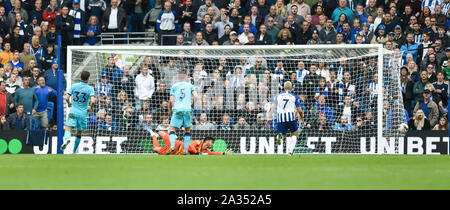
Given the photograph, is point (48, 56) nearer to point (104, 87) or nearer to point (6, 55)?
point (6, 55)

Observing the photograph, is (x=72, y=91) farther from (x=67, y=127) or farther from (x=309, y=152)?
(x=309, y=152)

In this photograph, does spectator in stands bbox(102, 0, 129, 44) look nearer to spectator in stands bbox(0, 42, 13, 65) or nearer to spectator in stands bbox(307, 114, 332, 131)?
spectator in stands bbox(0, 42, 13, 65)

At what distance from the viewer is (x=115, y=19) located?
83.5 ft

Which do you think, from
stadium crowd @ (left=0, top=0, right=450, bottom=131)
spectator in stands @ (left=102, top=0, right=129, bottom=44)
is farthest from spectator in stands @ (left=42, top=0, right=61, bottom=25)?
spectator in stands @ (left=102, top=0, right=129, bottom=44)

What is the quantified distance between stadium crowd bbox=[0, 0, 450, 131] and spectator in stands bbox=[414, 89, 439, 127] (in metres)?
0.03

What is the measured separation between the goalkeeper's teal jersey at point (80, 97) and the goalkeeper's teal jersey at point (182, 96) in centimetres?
189

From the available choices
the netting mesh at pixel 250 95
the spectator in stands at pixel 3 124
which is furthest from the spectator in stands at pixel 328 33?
the spectator in stands at pixel 3 124

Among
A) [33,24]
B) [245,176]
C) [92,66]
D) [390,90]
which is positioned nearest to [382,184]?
[245,176]

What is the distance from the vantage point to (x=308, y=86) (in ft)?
71.3

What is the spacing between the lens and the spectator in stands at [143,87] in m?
21.9

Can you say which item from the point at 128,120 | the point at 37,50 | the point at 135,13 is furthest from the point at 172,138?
the point at 135,13

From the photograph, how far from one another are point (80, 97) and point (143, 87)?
147 inches

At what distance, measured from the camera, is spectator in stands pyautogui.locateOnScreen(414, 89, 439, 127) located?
21.4m

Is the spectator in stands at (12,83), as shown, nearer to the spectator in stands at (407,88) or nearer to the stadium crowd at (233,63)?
the stadium crowd at (233,63)
